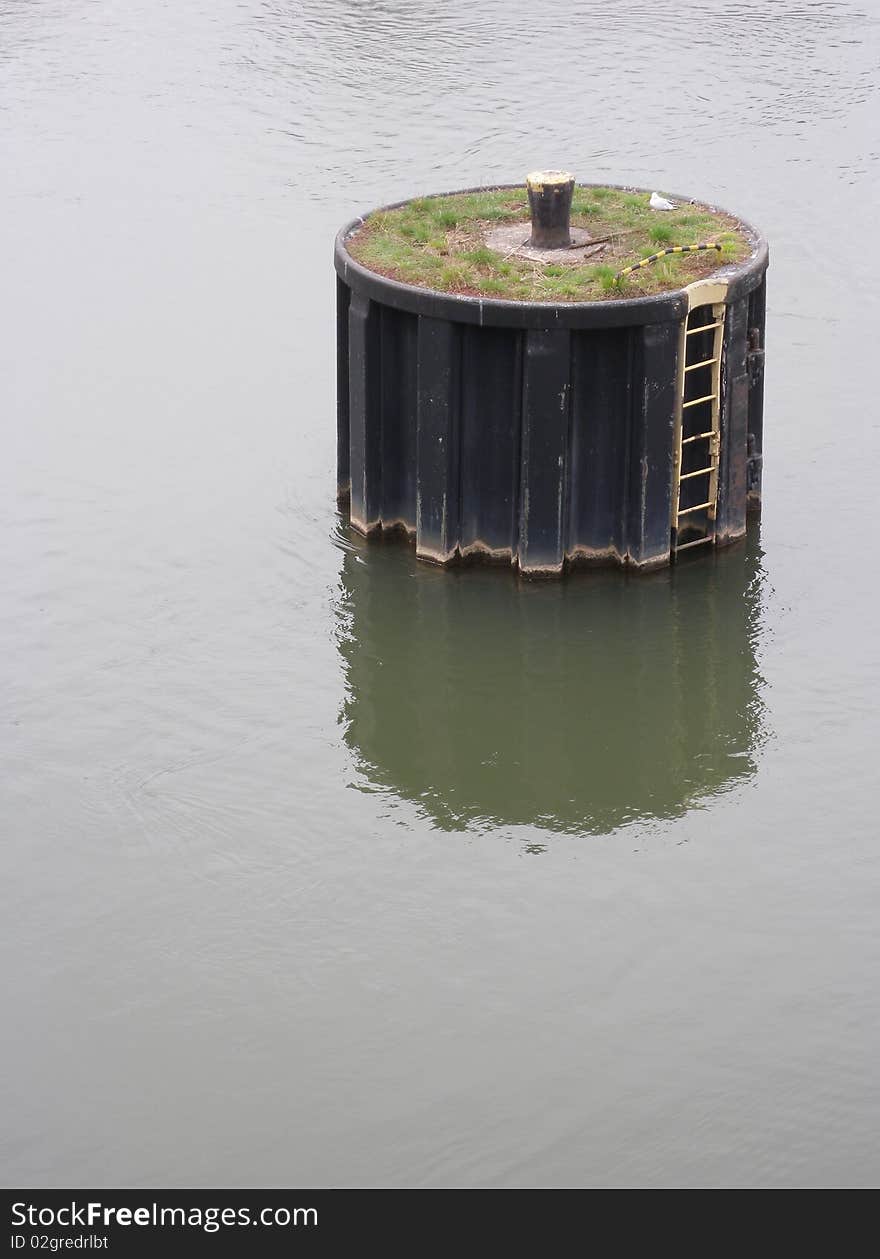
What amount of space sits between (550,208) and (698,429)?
9.67 feet

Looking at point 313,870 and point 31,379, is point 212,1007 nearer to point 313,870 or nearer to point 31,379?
point 313,870

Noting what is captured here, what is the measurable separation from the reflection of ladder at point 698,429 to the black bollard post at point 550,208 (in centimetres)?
216

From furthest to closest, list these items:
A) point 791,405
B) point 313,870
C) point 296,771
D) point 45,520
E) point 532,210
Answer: point 791,405 → point 45,520 → point 532,210 → point 296,771 → point 313,870

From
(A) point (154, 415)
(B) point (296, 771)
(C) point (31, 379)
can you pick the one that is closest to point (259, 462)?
(A) point (154, 415)

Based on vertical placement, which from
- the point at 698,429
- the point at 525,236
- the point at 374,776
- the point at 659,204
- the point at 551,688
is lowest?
the point at 374,776

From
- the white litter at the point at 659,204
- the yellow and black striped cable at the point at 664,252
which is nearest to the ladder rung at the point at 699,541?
the yellow and black striped cable at the point at 664,252

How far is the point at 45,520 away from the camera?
75.5 feet

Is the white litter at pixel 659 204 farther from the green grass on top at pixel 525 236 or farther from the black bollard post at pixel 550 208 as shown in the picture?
the black bollard post at pixel 550 208

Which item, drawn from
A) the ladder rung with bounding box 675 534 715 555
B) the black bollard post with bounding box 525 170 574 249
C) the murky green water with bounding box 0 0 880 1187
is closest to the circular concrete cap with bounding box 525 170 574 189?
the black bollard post with bounding box 525 170 574 249

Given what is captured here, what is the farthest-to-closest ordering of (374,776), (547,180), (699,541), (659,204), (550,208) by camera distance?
(659,204) → (699,541) → (550,208) → (547,180) → (374,776)

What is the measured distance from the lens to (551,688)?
19.7 m

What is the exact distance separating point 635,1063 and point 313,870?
3644 mm

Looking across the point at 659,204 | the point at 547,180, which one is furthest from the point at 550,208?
the point at 659,204

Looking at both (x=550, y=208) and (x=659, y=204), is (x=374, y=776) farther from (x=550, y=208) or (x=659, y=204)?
(x=659, y=204)
